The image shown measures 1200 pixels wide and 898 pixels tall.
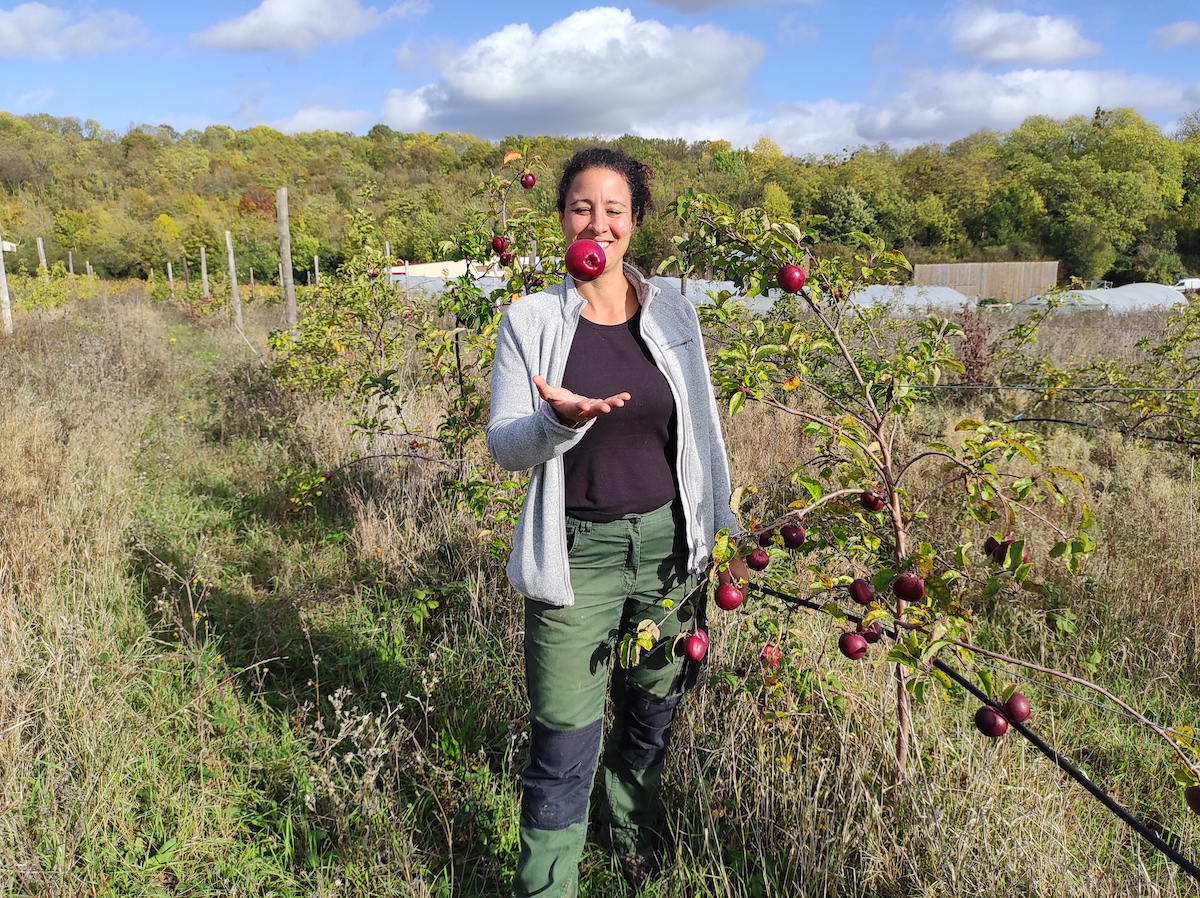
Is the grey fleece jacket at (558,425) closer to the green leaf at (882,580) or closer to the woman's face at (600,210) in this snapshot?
the woman's face at (600,210)

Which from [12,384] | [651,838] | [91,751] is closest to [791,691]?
[651,838]

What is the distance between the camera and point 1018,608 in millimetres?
3004

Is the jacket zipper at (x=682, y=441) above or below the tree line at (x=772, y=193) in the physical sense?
below

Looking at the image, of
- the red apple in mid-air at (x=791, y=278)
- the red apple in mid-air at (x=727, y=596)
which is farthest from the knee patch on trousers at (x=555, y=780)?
the red apple in mid-air at (x=791, y=278)

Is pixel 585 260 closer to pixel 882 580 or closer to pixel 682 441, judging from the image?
pixel 682 441

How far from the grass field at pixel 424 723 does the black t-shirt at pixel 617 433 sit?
0.64m

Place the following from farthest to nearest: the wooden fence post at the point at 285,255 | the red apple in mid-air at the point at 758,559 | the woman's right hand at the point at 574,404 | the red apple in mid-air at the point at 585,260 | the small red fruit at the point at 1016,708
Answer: the wooden fence post at the point at 285,255 < the red apple in mid-air at the point at 758,559 < the red apple in mid-air at the point at 585,260 < the small red fruit at the point at 1016,708 < the woman's right hand at the point at 574,404

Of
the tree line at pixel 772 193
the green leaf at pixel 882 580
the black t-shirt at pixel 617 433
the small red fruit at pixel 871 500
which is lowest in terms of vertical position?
the green leaf at pixel 882 580

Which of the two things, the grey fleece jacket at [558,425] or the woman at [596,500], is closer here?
the grey fleece jacket at [558,425]

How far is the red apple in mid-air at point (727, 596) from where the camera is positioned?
1534 mm

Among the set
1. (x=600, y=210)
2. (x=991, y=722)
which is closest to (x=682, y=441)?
(x=600, y=210)

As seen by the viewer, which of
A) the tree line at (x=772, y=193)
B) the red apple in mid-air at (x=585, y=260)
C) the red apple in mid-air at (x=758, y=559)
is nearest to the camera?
the red apple in mid-air at (x=585, y=260)

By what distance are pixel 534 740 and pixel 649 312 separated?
931mm

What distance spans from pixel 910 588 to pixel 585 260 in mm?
872
